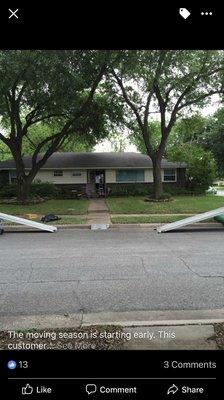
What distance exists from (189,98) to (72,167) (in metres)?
12.1

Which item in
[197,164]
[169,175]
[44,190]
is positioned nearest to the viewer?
[44,190]

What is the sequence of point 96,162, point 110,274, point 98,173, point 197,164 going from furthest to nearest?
1. point 96,162
2. point 98,173
3. point 197,164
4. point 110,274

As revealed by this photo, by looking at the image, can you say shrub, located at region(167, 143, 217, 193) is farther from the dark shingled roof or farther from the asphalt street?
the asphalt street

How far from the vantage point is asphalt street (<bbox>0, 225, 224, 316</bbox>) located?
5.33 m

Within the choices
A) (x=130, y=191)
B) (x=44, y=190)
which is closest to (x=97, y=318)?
(x=44, y=190)

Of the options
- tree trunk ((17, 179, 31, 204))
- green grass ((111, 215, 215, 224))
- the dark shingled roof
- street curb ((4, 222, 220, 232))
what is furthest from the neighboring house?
street curb ((4, 222, 220, 232))

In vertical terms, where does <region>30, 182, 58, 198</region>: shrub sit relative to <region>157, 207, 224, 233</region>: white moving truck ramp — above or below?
above

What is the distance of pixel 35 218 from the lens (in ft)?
55.7

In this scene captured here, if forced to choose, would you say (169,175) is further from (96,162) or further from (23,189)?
(23,189)

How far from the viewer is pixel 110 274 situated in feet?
23.1
